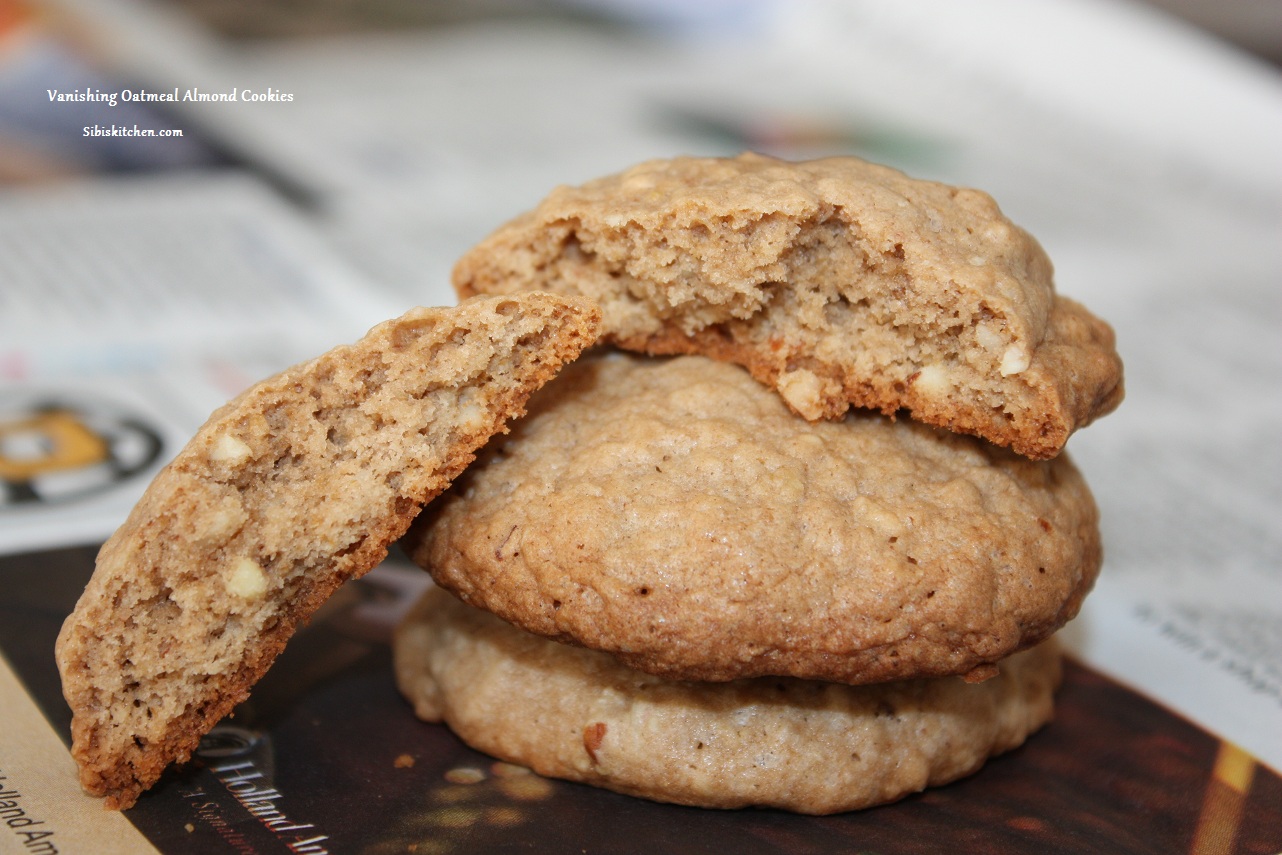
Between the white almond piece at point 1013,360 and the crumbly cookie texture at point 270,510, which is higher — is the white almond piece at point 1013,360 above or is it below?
above

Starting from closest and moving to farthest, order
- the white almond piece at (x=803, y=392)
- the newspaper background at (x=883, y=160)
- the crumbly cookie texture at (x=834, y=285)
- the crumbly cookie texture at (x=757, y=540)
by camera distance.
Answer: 1. the crumbly cookie texture at (x=757, y=540)
2. the crumbly cookie texture at (x=834, y=285)
3. the white almond piece at (x=803, y=392)
4. the newspaper background at (x=883, y=160)

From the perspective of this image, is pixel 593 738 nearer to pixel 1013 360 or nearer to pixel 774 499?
pixel 774 499

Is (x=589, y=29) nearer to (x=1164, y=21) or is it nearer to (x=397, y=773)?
(x=1164, y=21)

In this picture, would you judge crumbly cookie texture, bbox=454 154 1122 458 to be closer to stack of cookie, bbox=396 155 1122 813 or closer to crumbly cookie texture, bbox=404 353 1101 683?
stack of cookie, bbox=396 155 1122 813

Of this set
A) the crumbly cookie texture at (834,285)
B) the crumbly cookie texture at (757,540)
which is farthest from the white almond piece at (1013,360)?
the crumbly cookie texture at (757,540)

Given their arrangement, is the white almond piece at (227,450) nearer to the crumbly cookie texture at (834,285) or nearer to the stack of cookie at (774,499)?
the stack of cookie at (774,499)

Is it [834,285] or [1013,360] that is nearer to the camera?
[1013,360]

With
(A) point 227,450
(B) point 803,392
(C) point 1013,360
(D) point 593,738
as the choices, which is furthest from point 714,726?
(A) point 227,450

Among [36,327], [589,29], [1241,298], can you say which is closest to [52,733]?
[36,327]
